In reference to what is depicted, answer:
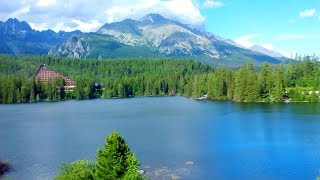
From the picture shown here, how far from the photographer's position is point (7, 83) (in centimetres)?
19088

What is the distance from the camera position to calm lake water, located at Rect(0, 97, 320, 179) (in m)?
57.2

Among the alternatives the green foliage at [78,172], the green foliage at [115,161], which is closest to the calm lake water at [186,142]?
the green foliage at [78,172]

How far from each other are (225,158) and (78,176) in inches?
1227

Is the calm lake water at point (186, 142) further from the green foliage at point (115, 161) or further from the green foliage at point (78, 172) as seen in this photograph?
the green foliage at point (115, 161)

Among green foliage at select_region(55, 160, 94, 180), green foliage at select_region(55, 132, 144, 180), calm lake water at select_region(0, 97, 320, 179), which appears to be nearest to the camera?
green foliage at select_region(55, 132, 144, 180)

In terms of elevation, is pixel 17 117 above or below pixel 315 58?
below

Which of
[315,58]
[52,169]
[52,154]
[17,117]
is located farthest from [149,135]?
[315,58]

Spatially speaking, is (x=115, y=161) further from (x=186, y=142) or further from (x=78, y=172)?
(x=186, y=142)

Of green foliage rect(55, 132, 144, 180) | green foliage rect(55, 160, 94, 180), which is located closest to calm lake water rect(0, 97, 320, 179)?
green foliage rect(55, 160, 94, 180)

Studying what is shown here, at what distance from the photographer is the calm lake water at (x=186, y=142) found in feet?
A: 188

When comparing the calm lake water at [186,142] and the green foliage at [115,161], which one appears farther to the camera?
the calm lake water at [186,142]

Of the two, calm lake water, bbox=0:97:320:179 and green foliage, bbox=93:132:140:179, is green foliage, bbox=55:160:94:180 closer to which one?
green foliage, bbox=93:132:140:179

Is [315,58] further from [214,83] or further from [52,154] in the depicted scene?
[52,154]

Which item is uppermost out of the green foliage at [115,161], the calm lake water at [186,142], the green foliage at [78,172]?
the green foliage at [115,161]
